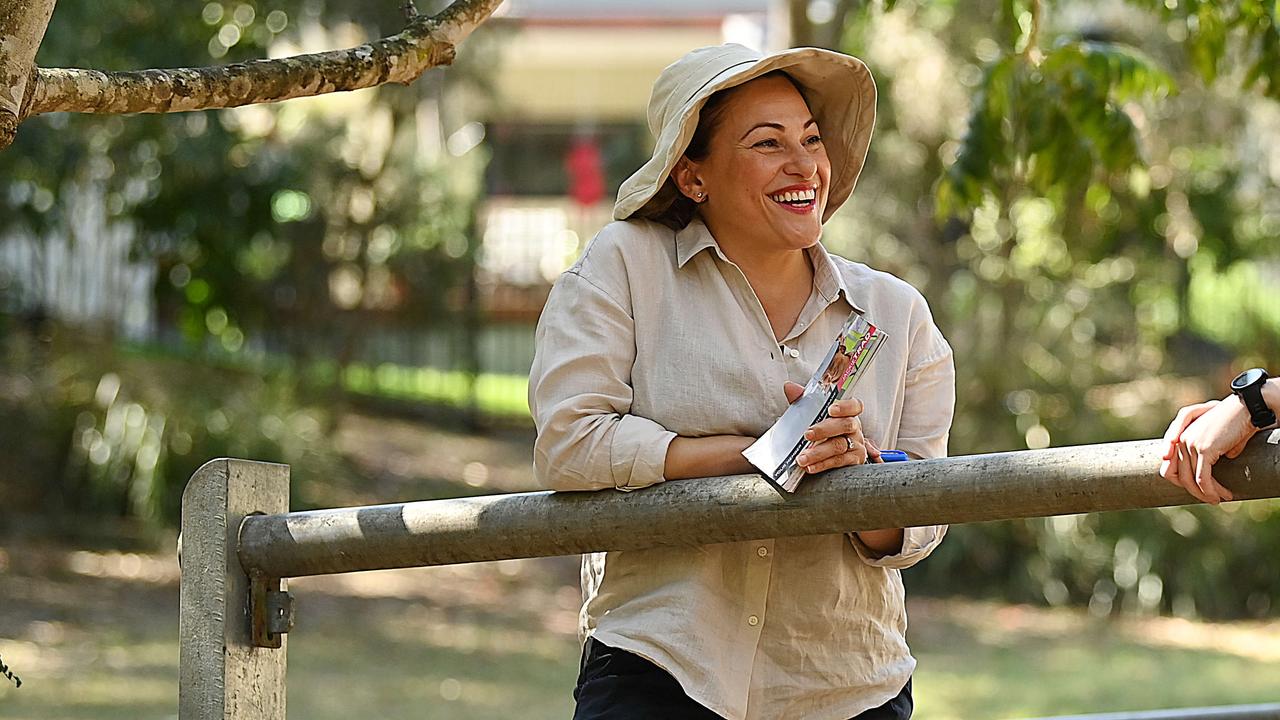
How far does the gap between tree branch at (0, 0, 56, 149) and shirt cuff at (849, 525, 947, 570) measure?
4.60ft

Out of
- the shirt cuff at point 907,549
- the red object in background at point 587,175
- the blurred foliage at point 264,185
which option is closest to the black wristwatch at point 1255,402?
the shirt cuff at point 907,549

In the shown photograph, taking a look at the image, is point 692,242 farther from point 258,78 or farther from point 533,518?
point 258,78

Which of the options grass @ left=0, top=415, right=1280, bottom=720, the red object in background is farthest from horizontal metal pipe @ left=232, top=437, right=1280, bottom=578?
the red object in background

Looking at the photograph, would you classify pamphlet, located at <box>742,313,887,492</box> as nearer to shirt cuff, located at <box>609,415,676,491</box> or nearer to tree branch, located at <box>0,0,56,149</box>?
shirt cuff, located at <box>609,415,676,491</box>

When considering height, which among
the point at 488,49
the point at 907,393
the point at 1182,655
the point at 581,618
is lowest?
the point at 1182,655

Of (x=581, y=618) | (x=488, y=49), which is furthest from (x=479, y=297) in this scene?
(x=581, y=618)

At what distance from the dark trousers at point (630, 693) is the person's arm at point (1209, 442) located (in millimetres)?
785

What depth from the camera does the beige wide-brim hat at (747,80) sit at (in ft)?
8.81

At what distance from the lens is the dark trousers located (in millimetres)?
2539

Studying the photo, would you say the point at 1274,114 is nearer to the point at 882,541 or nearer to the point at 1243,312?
the point at 1243,312

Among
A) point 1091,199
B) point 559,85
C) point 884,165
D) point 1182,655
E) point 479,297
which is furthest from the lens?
point 559,85

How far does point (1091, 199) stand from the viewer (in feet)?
19.0

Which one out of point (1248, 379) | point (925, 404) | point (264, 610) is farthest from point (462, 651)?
point (1248, 379)

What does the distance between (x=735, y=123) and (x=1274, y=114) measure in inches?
484
